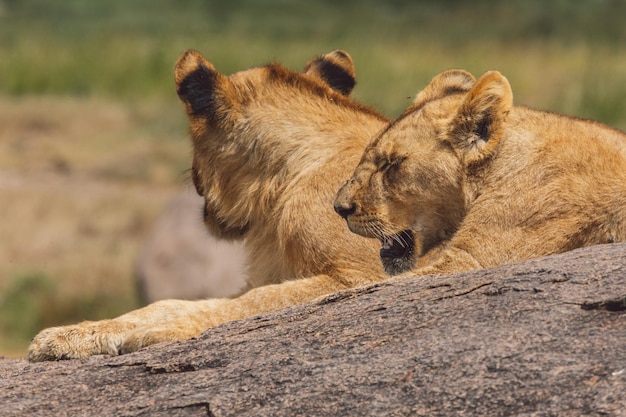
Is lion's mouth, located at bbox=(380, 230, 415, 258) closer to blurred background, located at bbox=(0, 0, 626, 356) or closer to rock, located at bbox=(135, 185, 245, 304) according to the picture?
rock, located at bbox=(135, 185, 245, 304)

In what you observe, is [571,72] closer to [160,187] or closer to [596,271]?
[160,187]

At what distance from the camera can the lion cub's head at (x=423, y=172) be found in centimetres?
625

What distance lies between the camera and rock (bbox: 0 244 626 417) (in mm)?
4840

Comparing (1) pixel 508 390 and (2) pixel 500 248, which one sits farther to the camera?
(2) pixel 500 248

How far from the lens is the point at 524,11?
43.9m

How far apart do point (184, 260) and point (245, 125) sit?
979 cm

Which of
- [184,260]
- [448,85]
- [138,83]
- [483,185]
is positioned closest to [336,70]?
[448,85]

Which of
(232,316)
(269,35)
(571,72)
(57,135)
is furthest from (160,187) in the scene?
(232,316)

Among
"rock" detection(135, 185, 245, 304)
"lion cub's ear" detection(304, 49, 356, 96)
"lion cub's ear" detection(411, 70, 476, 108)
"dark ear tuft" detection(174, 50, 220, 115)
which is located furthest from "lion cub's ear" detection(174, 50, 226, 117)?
"rock" detection(135, 185, 245, 304)

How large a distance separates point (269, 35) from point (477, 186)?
32898mm

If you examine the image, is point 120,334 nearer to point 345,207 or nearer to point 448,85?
point 345,207

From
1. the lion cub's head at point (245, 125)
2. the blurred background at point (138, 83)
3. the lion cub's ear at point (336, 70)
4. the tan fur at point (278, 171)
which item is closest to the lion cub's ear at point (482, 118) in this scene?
the tan fur at point (278, 171)

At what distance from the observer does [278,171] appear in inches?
298

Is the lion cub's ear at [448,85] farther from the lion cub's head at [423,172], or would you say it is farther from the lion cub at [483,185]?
the lion cub's head at [423,172]
